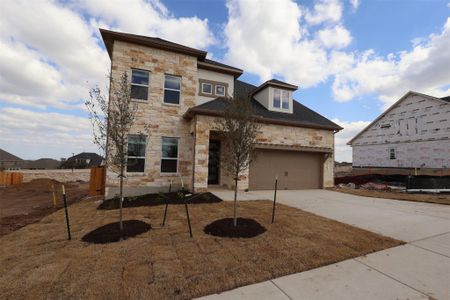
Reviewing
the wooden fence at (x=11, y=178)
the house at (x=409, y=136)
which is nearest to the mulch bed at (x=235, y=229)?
the house at (x=409, y=136)

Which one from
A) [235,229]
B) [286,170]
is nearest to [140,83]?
[235,229]

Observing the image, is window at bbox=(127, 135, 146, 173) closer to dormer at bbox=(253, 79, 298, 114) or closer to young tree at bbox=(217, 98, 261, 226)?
young tree at bbox=(217, 98, 261, 226)

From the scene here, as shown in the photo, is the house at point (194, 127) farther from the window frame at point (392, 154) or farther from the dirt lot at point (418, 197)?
the window frame at point (392, 154)

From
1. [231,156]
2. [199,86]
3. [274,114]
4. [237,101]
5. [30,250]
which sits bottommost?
[30,250]

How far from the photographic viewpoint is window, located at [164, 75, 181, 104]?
1188cm

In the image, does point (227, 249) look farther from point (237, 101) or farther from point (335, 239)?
point (237, 101)

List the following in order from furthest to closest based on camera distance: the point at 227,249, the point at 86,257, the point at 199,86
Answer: the point at 199,86, the point at 227,249, the point at 86,257

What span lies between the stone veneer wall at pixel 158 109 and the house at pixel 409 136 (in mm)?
21482

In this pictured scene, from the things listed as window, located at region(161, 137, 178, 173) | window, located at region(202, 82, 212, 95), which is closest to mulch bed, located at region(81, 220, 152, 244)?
window, located at region(161, 137, 178, 173)

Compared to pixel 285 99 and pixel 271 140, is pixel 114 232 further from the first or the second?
pixel 285 99

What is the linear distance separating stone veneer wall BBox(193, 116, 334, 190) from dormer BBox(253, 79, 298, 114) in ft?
5.80

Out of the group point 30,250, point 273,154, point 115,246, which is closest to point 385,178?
point 273,154

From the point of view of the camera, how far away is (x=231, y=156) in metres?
6.06

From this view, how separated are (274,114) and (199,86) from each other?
474 cm
